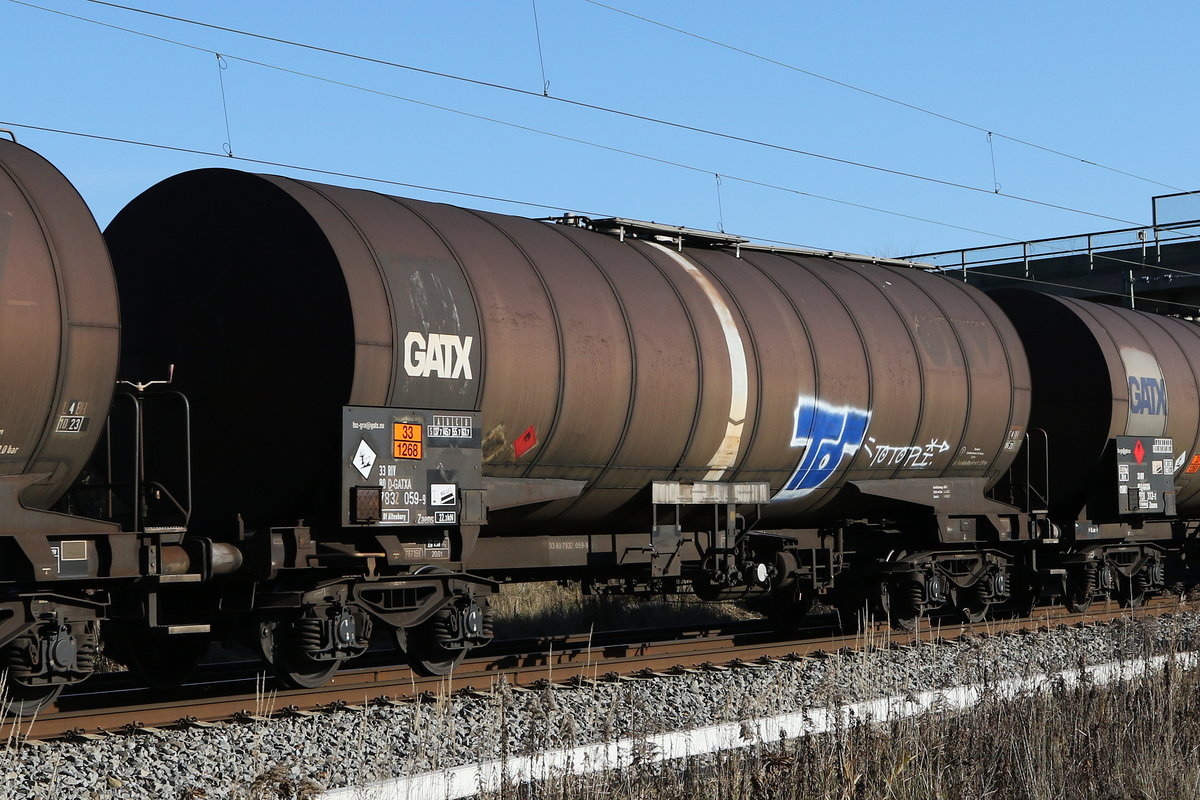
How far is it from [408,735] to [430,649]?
1924mm

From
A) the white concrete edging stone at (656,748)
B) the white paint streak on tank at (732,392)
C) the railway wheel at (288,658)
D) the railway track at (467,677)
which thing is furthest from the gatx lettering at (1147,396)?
the railway wheel at (288,658)

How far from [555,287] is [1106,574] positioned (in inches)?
420

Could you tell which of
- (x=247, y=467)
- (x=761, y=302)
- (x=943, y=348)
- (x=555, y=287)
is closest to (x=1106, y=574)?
(x=943, y=348)

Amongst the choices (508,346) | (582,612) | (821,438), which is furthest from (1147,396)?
(508,346)

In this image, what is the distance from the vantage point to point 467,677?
11062 mm

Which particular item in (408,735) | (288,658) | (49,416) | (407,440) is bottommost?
(408,735)

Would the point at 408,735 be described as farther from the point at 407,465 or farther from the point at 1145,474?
the point at 1145,474

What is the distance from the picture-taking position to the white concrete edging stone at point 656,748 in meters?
6.72

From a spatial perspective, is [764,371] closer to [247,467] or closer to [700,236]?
[700,236]

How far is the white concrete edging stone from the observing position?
672 centimetres

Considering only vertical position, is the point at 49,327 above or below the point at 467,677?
above

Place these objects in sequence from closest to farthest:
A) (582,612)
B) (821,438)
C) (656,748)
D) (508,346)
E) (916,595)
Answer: (656,748)
(508,346)
(821,438)
(916,595)
(582,612)

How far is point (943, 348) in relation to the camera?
15.2 meters

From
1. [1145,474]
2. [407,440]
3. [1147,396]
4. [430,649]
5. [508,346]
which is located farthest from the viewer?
[1147,396]
